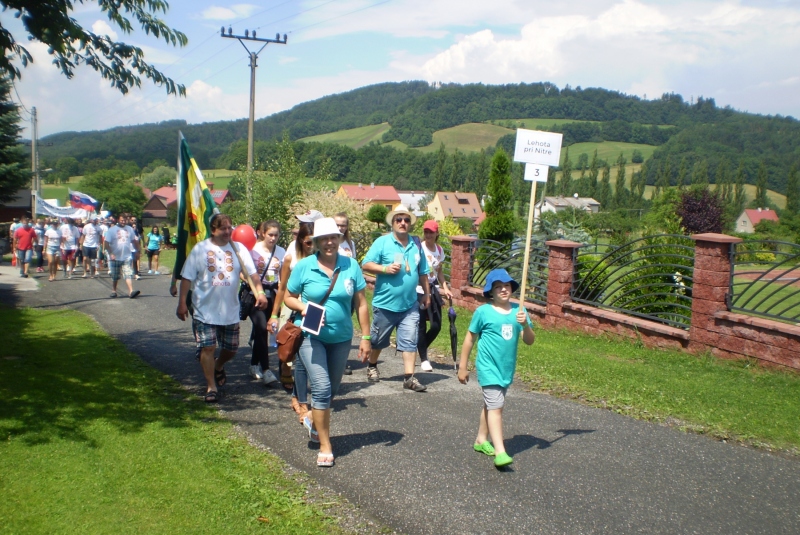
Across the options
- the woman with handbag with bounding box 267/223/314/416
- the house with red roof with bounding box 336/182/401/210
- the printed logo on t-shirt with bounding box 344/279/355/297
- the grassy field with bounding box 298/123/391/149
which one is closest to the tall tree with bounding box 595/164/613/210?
the house with red roof with bounding box 336/182/401/210

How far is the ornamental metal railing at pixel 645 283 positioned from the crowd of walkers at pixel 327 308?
3.55 meters

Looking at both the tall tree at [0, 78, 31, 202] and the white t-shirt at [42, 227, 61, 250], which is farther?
the tall tree at [0, 78, 31, 202]

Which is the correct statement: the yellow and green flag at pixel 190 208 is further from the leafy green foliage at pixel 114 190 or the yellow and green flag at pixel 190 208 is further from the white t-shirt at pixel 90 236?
the leafy green foliage at pixel 114 190

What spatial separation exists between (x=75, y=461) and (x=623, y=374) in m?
5.70

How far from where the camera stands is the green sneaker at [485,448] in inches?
209

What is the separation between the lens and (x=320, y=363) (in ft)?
17.1

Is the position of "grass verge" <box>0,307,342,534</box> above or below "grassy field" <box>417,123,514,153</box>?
below

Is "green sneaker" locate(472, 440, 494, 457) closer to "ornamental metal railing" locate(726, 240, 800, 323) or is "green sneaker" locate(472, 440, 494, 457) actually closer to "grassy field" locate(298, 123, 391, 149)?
"ornamental metal railing" locate(726, 240, 800, 323)

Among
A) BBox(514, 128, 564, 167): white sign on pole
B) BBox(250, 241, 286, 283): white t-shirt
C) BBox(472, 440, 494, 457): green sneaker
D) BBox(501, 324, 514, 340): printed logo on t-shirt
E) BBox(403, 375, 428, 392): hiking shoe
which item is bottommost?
BBox(403, 375, 428, 392): hiking shoe

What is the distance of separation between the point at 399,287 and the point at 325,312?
85.1 inches

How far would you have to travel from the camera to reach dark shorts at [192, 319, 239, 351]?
21.9 ft

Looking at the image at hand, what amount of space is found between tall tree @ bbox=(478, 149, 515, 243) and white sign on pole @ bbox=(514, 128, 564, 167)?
23.0 metres

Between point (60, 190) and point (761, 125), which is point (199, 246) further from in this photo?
point (761, 125)

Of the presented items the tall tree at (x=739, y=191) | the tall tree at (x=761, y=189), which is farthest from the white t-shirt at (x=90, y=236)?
the tall tree at (x=761, y=189)
